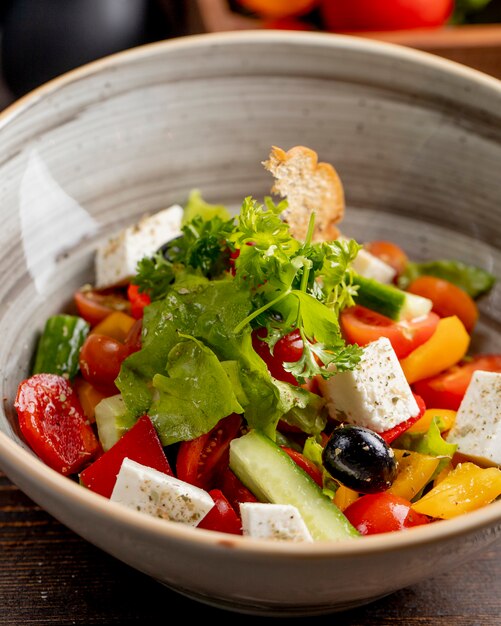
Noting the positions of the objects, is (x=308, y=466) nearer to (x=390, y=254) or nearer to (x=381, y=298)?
(x=381, y=298)

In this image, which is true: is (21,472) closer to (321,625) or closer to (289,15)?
(321,625)

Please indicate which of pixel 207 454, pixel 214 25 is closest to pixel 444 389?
pixel 207 454

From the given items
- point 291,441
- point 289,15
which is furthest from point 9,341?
point 289,15

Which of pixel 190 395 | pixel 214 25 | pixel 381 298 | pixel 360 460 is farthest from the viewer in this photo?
pixel 214 25

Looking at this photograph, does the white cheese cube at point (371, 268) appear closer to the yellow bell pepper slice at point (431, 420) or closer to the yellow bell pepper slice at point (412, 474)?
the yellow bell pepper slice at point (431, 420)

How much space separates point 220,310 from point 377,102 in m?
1.17

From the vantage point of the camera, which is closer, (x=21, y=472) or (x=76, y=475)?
(x=21, y=472)

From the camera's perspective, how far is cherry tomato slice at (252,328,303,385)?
215 centimetres

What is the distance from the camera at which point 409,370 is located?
2.42 m

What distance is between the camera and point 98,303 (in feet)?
8.66

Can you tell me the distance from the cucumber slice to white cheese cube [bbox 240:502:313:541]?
69 mm

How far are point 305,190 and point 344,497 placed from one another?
87 cm

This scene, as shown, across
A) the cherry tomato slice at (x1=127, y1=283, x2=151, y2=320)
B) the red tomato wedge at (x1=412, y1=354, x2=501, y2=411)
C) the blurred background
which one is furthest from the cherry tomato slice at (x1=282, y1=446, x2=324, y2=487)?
the blurred background

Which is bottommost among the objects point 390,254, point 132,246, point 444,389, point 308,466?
point 444,389
